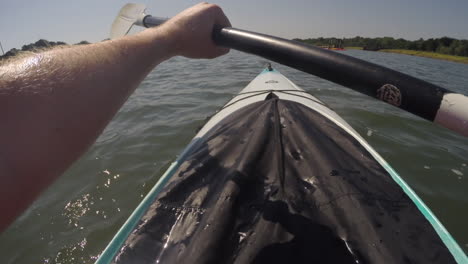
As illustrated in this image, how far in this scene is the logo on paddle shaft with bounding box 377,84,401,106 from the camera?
3.45ft

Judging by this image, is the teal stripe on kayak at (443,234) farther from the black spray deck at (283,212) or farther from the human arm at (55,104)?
the human arm at (55,104)

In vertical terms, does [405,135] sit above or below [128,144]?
above

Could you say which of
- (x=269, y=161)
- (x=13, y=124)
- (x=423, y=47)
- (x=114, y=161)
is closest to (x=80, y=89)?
(x=13, y=124)

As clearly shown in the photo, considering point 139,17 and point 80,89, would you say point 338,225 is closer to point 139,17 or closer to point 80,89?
point 80,89

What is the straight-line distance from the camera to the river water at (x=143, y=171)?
2461mm

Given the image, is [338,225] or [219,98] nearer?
[338,225]

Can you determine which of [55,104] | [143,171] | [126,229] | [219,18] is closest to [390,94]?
[219,18]

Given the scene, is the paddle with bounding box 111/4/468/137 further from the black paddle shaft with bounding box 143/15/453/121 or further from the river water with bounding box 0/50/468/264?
the river water with bounding box 0/50/468/264

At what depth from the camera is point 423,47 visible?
35438 mm

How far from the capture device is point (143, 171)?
3412 millimetres

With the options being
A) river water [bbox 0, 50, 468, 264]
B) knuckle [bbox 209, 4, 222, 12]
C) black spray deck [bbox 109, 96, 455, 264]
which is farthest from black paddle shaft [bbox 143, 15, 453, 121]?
river water [bbox 0, 50, 468, 264]

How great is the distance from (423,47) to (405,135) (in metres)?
41.6

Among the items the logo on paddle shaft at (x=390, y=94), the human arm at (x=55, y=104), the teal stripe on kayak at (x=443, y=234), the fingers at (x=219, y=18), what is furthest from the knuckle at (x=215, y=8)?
the teal stripe on kayak at (x=443, y=234)

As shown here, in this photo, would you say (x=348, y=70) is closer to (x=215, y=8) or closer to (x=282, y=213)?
(x=282, y=213)
